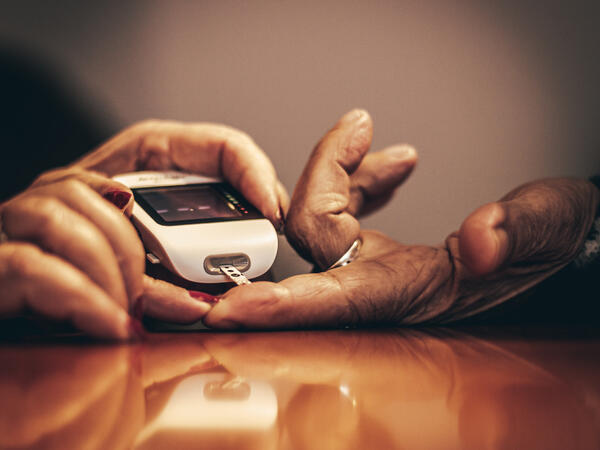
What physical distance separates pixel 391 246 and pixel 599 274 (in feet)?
0.78

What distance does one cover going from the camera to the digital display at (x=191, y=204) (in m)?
0.64

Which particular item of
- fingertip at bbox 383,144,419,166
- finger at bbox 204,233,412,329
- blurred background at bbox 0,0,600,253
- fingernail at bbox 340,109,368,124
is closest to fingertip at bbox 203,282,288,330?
finger at bbox 204,233,412,329

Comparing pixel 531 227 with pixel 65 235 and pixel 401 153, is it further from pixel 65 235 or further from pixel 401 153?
pixel 65 235

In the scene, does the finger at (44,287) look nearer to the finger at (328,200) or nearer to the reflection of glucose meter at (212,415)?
the reflection of glucose meter at (212,415)

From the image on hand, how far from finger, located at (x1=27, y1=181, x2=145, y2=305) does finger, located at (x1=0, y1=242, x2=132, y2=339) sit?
3cm

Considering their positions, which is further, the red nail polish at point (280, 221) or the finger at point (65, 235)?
the red nail polish at point (280, 221)

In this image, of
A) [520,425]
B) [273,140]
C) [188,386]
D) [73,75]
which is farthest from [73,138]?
[520,425]

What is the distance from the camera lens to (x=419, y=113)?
4.69 feet

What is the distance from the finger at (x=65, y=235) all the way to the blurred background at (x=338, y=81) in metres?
1.05

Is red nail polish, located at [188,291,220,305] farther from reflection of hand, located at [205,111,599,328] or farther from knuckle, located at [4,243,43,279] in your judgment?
knuckle, located at [4,243,43,279]

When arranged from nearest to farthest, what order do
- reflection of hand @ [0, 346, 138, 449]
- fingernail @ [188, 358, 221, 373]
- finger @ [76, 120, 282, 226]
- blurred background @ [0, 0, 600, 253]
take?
reflection of hand @ [0, 346, 138, 449] < fingernail @ [188, 358, 221, 373] < finger @ [76, 120, 282, 226] < blurred background @ [0, 0, 600, 253]

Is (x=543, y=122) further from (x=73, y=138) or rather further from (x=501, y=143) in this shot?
(x=73, y=138)

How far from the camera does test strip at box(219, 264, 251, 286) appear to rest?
586mm

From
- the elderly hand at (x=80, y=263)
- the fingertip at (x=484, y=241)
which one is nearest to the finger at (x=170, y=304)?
the elderly hand at (x=80, y=263)
